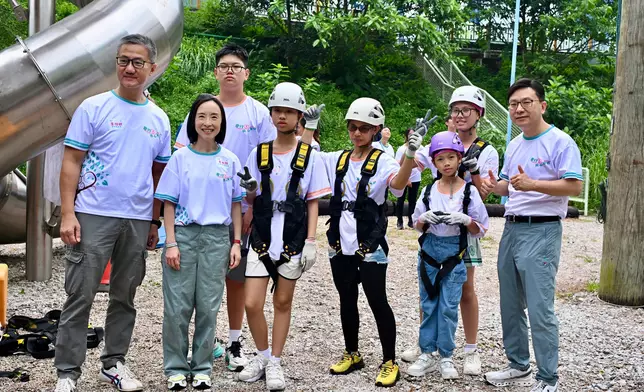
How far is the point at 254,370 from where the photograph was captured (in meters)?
4.86

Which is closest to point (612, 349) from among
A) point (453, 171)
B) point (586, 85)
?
point (453, 171)

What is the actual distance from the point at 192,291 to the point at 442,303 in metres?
1.66

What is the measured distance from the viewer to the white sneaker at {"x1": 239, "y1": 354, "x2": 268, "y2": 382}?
15.8 ft

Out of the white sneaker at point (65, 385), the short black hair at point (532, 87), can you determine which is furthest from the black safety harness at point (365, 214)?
the white sneaker at point (65, 385)

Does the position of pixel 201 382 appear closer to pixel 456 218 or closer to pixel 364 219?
pixel 364 219

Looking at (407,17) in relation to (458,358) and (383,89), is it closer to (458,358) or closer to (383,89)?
(383,89)

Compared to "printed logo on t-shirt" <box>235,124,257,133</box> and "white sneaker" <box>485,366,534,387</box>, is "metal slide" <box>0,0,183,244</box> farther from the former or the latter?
"white sneaker" <box>485,366,534,387</box>

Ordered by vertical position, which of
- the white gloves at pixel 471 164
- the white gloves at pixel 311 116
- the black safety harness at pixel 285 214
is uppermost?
the white gloves at pixel 311 116

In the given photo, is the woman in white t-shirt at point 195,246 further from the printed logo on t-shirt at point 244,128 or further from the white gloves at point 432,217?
→ the white gloves at point 432,217

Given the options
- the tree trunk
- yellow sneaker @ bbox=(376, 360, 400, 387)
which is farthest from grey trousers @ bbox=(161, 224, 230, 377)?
the tree trunk

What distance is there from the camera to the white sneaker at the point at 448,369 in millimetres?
4984

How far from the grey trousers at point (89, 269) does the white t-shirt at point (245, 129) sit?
84cm

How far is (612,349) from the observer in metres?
5.96

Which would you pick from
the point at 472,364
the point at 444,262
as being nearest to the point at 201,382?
the point at 444,262
